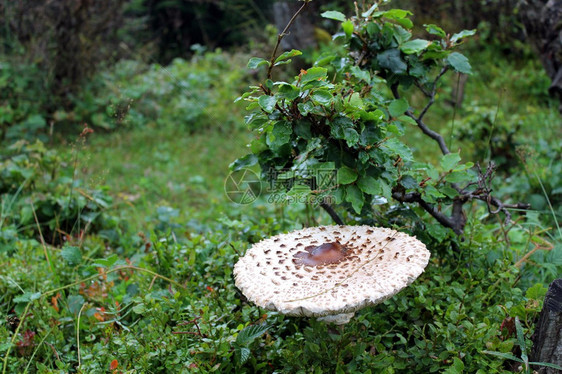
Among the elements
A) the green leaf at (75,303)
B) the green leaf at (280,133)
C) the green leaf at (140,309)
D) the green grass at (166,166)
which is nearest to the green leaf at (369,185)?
the green leaf at (280,133)

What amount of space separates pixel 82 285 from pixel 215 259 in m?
0.82

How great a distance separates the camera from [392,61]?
2494 millimetres

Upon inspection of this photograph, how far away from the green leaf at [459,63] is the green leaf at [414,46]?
0.19 metres

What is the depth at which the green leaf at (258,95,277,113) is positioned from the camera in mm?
1904

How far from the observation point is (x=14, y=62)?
596 centimetres

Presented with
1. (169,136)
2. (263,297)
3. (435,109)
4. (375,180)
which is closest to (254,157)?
(375,180)

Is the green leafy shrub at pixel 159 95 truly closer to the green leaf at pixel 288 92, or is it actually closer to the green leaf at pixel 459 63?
the green leaf at pixel 459 63

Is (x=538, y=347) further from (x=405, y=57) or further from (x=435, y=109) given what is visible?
(x=435, y=109)

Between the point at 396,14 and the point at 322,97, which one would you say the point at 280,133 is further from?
the point at 396,14

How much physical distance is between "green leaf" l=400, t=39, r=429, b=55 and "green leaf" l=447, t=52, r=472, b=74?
0.19 meters

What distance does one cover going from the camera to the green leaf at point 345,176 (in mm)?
2117

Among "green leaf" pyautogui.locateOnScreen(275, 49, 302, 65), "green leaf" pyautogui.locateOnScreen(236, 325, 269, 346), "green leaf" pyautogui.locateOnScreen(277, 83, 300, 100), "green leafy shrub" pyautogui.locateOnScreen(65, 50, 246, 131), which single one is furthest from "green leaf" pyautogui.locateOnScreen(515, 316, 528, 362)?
"green leafy shrub" pyautogui.locateOnScreen(65, 50, 246, 131)

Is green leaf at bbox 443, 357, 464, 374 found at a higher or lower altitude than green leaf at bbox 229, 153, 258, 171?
lower

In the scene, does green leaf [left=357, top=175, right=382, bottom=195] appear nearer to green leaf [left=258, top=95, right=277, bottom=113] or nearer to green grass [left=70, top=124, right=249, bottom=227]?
green leaf [left=258, top=95, right=277, bottom=113]
